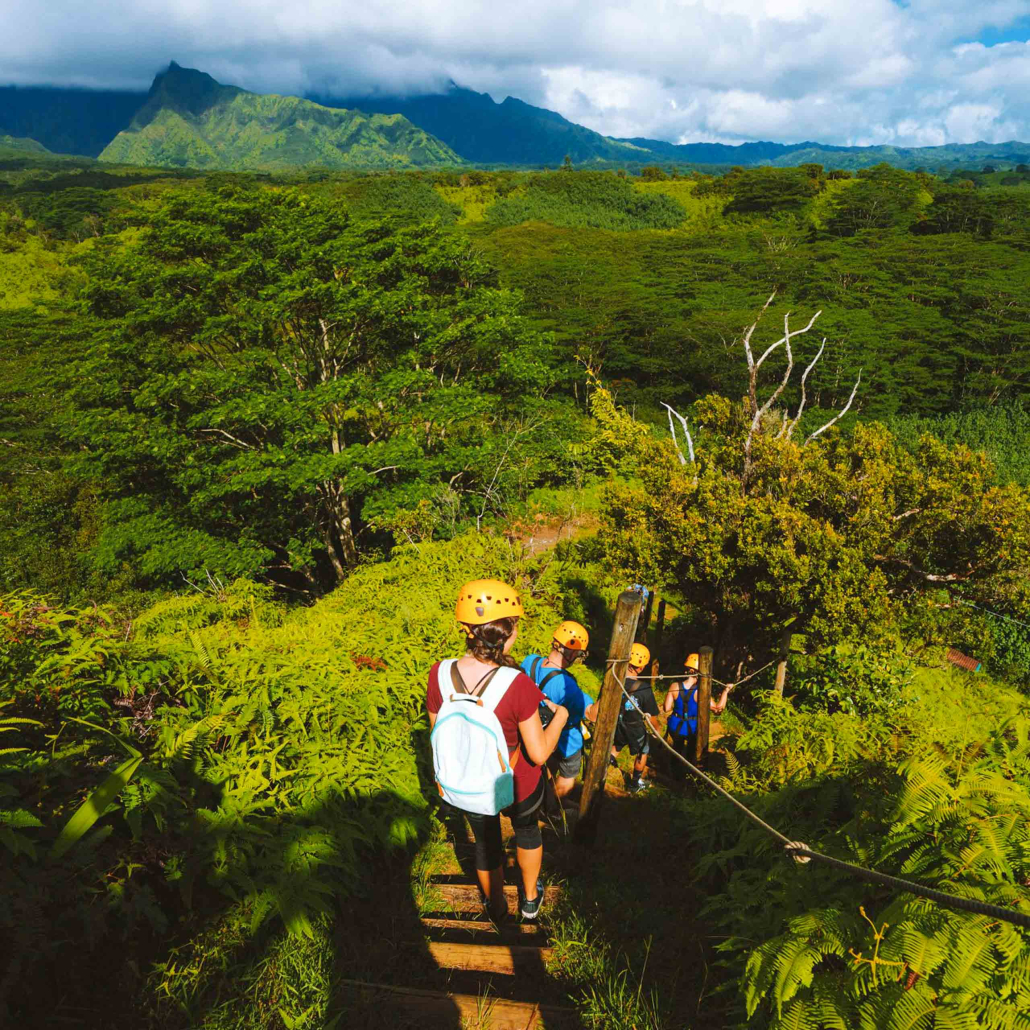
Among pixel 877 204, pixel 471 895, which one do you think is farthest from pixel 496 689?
pixel 877 204

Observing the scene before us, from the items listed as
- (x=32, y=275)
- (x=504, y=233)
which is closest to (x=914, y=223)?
(x=504, y=233)

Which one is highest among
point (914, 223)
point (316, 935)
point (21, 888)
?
point (914, 223)

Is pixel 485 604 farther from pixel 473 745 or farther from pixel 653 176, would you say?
pixel 653 176

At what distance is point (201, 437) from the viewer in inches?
546

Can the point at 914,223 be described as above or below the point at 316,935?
above

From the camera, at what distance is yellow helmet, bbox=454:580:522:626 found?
9.50 ft

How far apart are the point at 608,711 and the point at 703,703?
1.63 meters

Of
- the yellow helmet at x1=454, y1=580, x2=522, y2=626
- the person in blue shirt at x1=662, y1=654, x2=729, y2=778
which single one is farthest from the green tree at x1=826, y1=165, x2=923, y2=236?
the yellow helmet at x1=454, y1=580, x2=522, y2=626

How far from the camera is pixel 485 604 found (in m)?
2.95

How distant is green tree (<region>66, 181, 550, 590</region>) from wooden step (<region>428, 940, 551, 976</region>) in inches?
411

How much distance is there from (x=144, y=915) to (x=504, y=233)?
67.4m

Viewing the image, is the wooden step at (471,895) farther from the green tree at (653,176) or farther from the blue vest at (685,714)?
the green tree at (653,176)

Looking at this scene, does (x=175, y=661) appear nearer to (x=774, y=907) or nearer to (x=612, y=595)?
(x=774, y=907)

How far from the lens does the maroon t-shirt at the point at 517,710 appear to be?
8.90ft
